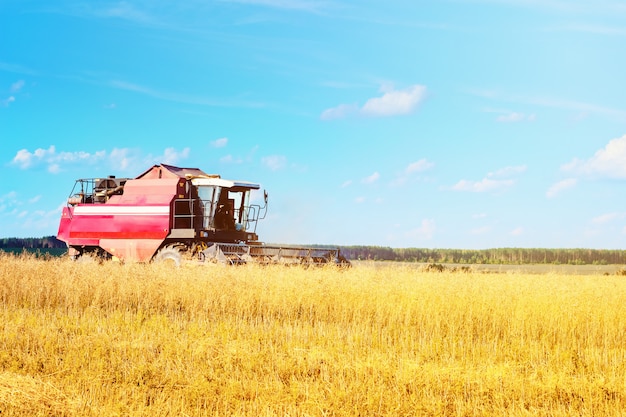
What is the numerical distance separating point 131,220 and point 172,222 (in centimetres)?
136

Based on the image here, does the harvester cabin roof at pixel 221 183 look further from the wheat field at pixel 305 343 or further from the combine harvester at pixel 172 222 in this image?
the wheat field at pixel 305 343

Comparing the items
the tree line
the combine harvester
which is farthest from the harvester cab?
the tree line

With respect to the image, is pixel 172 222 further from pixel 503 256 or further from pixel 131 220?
pixel 503 256

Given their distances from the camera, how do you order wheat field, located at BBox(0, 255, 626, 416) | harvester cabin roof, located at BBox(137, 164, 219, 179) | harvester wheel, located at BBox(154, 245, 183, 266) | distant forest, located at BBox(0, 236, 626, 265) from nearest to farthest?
1. wheat field, located at BBox(0, 255, 626, 416)
2. harvester wheel, located at BBox(154, 245, 183, 266)
3. harvester cabin roof, located at BBox(137, 164, 219, 179)
4. distant forest, located at BBox(0, 236, 626, 265)

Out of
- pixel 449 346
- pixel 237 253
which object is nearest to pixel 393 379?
pixel 449 346

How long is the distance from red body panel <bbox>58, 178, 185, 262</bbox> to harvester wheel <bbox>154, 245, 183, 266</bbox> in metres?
0.31

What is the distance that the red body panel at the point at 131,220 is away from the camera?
55.6 feet

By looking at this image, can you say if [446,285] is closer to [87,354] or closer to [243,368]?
[243,368]

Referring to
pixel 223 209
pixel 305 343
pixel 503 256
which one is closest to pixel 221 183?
pixel 223 209

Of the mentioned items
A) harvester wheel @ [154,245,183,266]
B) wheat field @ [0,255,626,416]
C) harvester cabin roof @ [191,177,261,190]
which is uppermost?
harvester cabin roof @ [191,177,261,190]

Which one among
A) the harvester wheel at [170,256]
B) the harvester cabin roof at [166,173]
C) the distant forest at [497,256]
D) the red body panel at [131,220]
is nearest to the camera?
the harvester wheel at [170,256]

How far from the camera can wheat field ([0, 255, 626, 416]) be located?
5.64 metres

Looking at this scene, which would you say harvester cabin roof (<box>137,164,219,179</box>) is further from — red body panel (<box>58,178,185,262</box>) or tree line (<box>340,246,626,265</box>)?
tree line (<box>340,246,626,265</box>)

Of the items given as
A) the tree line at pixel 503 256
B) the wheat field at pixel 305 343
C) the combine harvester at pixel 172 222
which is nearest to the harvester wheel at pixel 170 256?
the combine harvester at pixel 172 222
